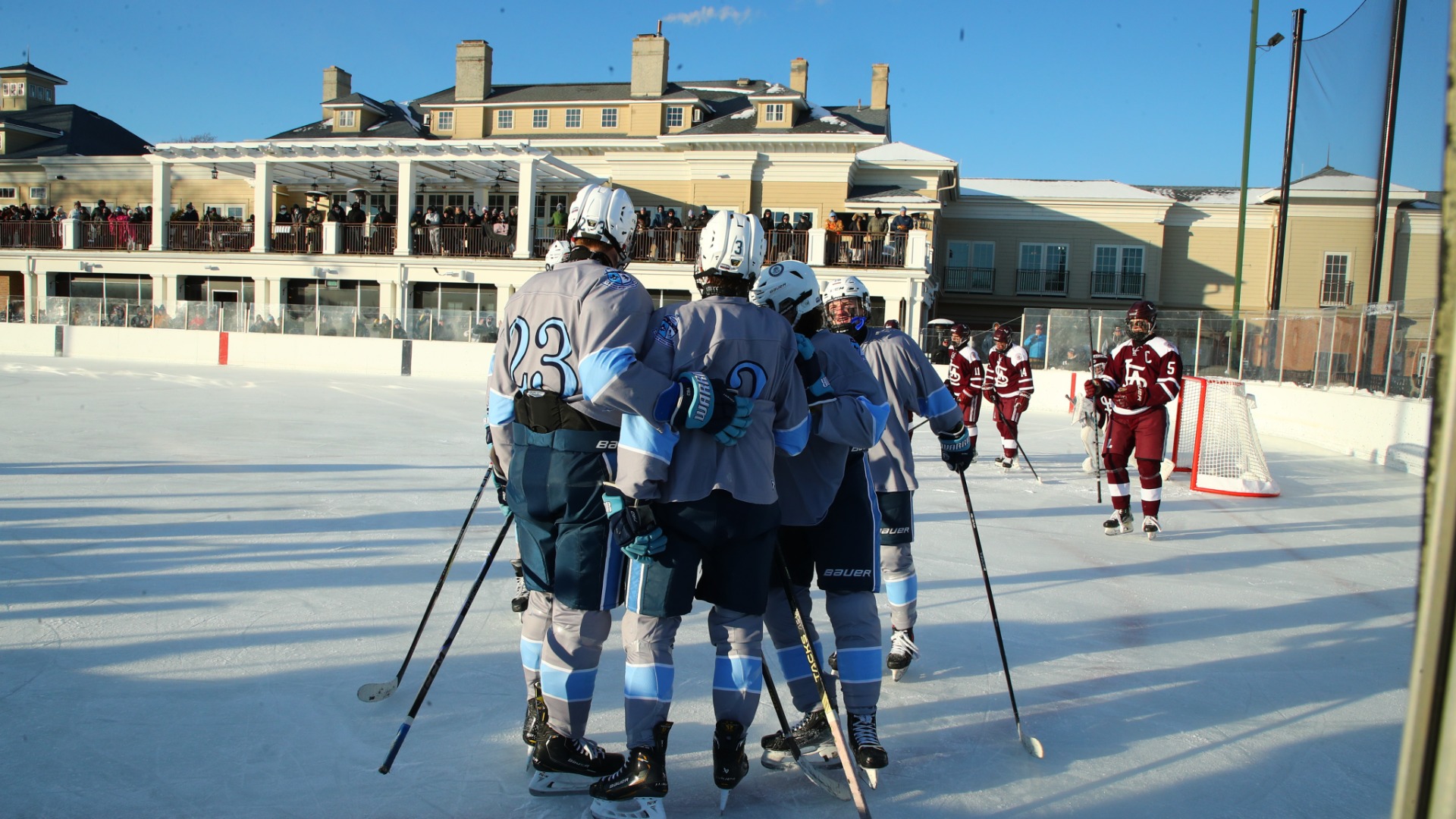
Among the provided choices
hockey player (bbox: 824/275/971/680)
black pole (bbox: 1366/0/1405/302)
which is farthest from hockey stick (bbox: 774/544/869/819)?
black pole (bbox: 1366/0/1405/302)

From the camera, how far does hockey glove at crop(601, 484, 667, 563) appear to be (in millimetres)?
2566

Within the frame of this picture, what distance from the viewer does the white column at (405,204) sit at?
27.9 metres

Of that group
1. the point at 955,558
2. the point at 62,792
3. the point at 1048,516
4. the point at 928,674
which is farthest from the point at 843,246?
the point at 62,792

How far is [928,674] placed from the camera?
13.1 feet

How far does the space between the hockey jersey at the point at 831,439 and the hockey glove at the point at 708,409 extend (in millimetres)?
436

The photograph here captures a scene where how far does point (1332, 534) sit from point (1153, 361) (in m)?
2.29

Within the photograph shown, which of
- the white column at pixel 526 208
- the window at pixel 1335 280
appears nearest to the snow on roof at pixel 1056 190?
the window at pixel 1335 280

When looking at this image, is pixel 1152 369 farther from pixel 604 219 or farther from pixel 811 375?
pixel 604 219

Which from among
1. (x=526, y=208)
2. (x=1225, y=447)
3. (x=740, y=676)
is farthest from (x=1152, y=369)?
(x=526, y=208)

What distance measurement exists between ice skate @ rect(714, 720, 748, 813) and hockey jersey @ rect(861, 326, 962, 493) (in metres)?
1.55

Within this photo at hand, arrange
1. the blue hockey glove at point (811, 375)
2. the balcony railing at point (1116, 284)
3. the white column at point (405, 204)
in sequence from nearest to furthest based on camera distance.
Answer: the blue hockey glove at point (811, 375), the white column at point (405, 204), the balcony railing at point (1116, 284)

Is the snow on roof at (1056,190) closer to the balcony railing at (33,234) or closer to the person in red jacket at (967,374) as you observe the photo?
the person in red jacket at (967,374)

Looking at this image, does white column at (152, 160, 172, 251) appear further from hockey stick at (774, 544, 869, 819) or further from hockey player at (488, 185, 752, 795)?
hockey stick at (774, 544, 869, 819)

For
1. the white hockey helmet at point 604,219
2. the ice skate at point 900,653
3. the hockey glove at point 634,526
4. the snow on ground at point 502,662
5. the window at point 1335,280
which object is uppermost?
the window at point 1335,280
